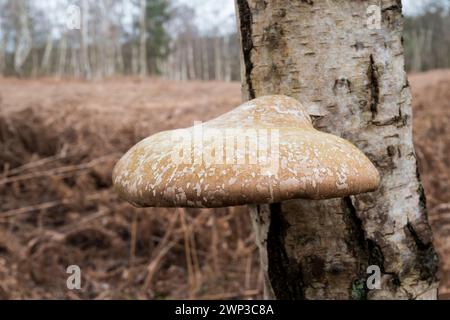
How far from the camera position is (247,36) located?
169 cm

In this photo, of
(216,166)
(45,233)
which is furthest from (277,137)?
(45,233)

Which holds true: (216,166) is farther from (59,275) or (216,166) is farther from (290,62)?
(59,275)

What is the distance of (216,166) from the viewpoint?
1.18 m

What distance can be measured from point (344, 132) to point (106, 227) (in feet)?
12.2

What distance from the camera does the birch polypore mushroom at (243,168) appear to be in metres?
1.15

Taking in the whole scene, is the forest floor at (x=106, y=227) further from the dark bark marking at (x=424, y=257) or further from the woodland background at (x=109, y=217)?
the dark bark marking at (x=424, y=257)

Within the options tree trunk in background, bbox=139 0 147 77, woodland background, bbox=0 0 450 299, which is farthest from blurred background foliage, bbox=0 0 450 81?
woodland background, bbox=0 0 450 299

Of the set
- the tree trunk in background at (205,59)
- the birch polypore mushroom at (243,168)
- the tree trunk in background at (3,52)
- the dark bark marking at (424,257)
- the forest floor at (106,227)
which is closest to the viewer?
the birch polypore mushroom at (243,168)

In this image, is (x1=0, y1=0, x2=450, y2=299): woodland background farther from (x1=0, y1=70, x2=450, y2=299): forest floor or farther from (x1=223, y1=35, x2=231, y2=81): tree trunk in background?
(x1=223, y1=35, x2=231, y2=81): tree trunk in background

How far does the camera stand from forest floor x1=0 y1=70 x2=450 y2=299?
3.88 meters

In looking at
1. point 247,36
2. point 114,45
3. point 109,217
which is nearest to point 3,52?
point 114,45

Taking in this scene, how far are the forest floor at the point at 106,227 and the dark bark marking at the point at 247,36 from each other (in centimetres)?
209

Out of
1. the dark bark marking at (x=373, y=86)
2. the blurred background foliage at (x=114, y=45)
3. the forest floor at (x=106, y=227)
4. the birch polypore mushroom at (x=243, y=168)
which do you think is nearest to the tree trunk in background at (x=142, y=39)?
the blurred background foliage at (x=114, y=45)

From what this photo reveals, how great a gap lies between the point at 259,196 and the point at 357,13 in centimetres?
85
